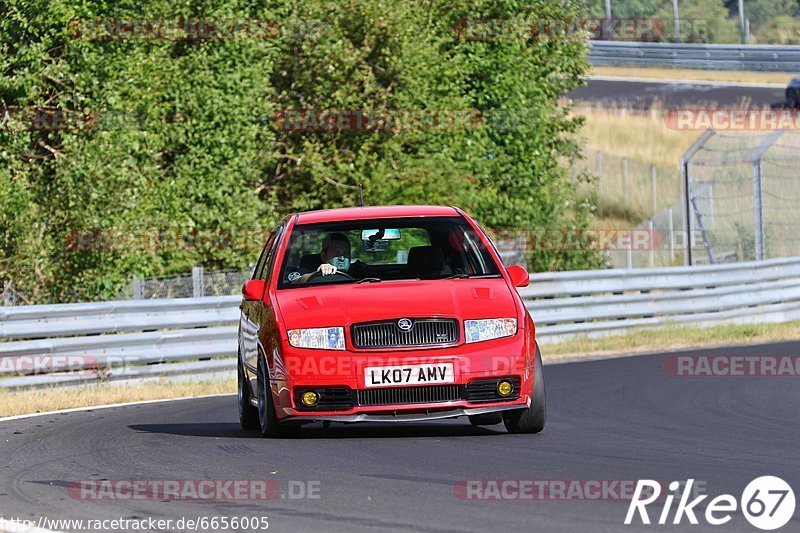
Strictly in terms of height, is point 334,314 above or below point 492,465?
above

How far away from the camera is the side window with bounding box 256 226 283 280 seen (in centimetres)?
1111

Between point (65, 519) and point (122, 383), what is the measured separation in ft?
33.9

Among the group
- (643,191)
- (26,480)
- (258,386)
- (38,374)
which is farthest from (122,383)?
(643,191)

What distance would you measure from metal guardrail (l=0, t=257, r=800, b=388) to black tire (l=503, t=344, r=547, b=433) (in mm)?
7736

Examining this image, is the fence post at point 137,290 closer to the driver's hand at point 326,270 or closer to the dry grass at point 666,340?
the dry grass at point 666,340

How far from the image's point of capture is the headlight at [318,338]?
9578 millimetres

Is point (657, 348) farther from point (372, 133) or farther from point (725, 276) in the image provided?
point (372, 133)

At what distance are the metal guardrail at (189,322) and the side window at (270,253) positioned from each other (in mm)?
5220

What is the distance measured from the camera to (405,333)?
9.55 meters

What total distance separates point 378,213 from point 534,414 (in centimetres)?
199

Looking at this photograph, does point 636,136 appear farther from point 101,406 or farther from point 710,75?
point 101,406

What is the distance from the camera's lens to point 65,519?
700 cm

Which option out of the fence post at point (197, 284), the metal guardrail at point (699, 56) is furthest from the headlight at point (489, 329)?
the metal guardrail at point (699, 56)

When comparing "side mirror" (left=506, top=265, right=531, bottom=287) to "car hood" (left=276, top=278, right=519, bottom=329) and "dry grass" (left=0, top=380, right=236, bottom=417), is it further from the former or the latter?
"dry grass" (left=0, top=380, right=236, bottom=417)
